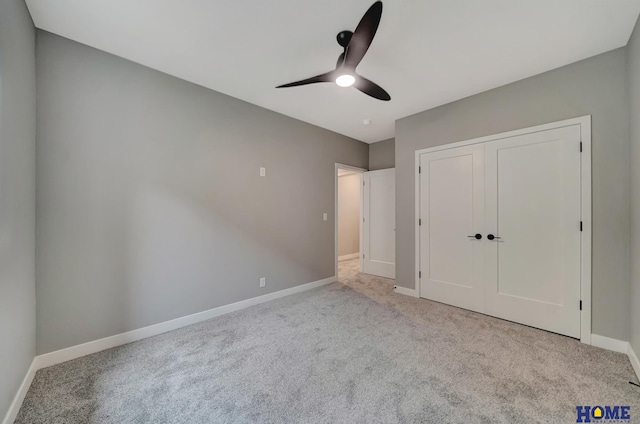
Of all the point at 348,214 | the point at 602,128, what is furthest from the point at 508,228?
the point at 348,214

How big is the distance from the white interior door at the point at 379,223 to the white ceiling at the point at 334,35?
2035mm

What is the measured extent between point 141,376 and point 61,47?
2747 millimetres

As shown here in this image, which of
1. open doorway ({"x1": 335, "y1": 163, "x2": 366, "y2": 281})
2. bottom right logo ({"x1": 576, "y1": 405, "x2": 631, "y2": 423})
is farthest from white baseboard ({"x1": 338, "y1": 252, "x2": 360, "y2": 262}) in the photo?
bottom right logo ({"x1": 576, "y1": 405, "x2": 631, "y2": 423})

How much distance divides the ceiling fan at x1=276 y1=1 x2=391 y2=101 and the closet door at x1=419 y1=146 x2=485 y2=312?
155 cm

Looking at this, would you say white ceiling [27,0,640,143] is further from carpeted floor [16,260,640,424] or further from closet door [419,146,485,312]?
carpeted floor [16,260,640,424]

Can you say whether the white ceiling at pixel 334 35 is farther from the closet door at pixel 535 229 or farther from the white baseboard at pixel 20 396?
the white baseboard at pixel 20 396

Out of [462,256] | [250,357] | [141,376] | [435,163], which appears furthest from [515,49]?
[141,376]

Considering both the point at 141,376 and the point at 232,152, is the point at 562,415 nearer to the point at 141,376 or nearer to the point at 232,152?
the point at 141,376

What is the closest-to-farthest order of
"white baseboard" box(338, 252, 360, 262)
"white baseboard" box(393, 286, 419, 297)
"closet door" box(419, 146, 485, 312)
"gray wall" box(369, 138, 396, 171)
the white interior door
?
"closet door" box(419, 146, 485, 312) < "white baseboard" box(393, 286, 419, 297) < the white interior door < "gray wall" box(369, 138, 396, 171) < "white baseboard" box(338, 252, 360, 262)

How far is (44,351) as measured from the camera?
6.48 feet

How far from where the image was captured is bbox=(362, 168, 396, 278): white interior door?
4.57 m

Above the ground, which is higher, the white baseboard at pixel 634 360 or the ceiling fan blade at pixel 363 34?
the ceiling fan blade at pixel 363 34

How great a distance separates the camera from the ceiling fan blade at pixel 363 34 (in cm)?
139

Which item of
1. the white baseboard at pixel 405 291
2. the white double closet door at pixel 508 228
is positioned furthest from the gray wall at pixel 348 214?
the white double closet door at pixel 508 228
